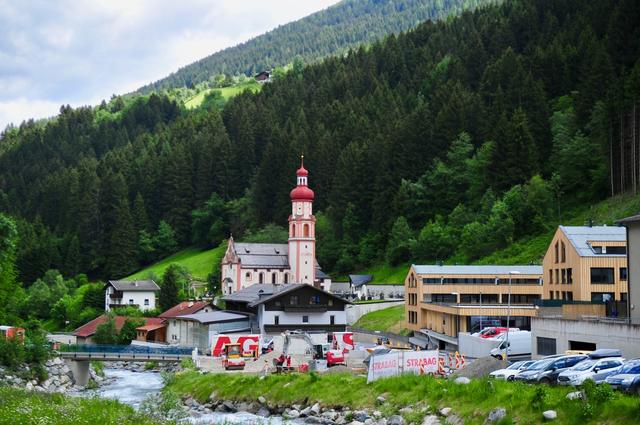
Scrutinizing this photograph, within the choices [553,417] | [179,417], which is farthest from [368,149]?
[553,417]

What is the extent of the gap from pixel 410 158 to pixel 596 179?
1152 inches

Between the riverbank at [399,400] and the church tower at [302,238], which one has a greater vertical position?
the church tower at [302,238]

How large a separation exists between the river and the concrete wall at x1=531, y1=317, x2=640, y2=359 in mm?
14228

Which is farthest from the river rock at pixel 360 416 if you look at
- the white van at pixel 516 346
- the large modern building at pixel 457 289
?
the large modern building at pixel 457 289

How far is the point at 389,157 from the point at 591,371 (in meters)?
81.2

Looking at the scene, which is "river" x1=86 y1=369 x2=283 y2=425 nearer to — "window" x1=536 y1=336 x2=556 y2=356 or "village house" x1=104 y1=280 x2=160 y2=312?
"window" x1=536 y1=336 x2=556 y2=356

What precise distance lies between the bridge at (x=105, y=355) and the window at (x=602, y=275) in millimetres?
28409

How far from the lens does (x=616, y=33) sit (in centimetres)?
10225

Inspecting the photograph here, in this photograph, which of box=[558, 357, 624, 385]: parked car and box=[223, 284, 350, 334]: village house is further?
box=[223, 284, 350, 334]: village house

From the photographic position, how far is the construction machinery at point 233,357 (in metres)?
55.0

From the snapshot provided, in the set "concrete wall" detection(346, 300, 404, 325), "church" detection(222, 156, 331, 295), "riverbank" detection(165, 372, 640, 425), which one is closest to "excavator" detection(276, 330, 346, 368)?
"riverbank" detection(165, 372, 640, 425)

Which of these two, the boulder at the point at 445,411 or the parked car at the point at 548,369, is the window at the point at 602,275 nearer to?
the parked car at the point at 548,369

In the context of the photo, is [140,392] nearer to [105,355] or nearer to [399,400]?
[105,355]

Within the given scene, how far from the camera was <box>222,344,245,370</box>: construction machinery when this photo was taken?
5497 cm
